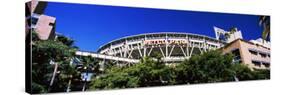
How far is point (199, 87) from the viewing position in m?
6.05

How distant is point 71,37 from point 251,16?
3.28 meters

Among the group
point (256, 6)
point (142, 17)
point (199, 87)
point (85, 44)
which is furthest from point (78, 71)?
point (256, 6)

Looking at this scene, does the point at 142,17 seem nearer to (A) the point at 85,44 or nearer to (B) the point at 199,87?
(A) the point at 85,44

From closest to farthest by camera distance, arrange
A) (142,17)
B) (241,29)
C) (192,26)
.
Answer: (142,17) → (192,26) → (241,29)

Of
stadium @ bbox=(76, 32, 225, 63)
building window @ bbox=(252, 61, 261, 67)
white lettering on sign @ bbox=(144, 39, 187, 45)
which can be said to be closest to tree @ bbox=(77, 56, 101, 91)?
stadium @ bbox=(76, 32, 225, 63)

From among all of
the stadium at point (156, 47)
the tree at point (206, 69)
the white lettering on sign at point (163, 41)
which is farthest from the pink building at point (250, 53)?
the white lettering on sign at point (163, 41)

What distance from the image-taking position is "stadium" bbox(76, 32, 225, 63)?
17.5 ft

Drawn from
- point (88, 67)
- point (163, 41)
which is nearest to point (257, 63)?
point (163, 41)

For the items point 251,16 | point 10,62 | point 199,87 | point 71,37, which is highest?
point 251,16

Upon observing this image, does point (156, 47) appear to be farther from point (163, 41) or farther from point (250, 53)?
point (250, 53)

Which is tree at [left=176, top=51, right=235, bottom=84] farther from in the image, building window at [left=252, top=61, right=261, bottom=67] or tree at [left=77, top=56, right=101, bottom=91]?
tree at [left=77, top=56, right=101, bottom=91]

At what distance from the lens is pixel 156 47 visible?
5.71 metres

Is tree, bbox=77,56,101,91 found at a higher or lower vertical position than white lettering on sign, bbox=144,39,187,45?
lower

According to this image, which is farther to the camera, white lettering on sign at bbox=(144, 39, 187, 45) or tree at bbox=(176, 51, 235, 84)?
tree at bbox=(176, 51, 235, 84)
